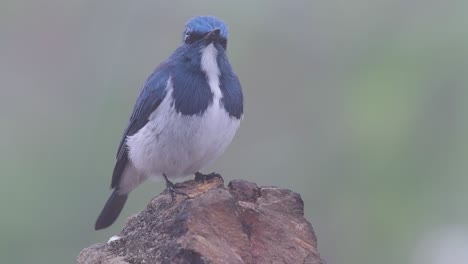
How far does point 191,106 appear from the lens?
672 cm

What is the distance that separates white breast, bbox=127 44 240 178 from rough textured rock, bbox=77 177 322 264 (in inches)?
46.3

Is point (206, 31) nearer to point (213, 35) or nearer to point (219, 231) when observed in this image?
point (213, 35)

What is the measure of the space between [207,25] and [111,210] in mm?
1935

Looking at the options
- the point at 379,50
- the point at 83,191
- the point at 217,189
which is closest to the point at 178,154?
the point at 217,189

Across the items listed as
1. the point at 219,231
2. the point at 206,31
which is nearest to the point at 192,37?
the point at 206,31

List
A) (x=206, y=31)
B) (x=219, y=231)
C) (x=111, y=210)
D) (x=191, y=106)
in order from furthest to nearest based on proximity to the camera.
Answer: (x=111, y=210), (x=206, y=31), (x=191, y=106), (x=219, y=231)

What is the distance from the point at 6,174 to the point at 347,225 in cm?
345

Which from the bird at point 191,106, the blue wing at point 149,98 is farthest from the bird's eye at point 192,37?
the blue wing at point 149,98

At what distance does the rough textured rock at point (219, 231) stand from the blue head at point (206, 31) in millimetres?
1532

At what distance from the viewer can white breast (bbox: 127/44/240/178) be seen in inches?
265

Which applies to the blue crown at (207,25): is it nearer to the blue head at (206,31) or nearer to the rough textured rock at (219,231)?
the blue head at (206,31)

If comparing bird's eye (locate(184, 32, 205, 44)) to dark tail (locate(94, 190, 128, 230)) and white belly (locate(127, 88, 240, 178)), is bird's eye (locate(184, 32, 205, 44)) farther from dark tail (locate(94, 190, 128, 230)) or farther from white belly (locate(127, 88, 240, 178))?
dark tail (locate(94, 190, 128, 230))

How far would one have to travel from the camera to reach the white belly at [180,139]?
22.1ft

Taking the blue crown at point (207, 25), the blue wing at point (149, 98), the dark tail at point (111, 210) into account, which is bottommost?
the dark tail at point (111, 210)
